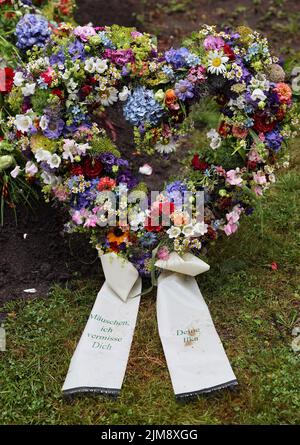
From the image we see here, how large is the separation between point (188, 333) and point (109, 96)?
4.17 ft

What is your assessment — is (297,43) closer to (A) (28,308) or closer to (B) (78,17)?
(B) (78,17)

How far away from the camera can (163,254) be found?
353cm

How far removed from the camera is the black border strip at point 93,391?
307 centimetres

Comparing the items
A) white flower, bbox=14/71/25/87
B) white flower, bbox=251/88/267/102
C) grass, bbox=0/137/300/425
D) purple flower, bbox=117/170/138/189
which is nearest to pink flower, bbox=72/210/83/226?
purple flower, bbox=117/170/138/189

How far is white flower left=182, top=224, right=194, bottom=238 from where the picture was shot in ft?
11.4

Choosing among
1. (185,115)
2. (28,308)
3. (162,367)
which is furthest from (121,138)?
(162,367)

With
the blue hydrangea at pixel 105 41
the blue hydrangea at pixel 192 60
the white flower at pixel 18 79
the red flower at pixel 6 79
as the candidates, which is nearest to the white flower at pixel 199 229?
the blue hydrangea at pixel 192 60

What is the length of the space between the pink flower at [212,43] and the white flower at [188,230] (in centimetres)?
90

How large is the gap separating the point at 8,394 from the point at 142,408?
609 millimetres

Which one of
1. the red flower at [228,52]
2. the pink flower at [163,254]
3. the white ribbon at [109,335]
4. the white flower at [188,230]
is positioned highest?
the red flower at [228,52]

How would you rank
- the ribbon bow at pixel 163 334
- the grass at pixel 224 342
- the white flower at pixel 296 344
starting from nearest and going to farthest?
the grass at pixel 224 342 < the ribbon bow at pixel 163 334 < the white flower at pixel 296 344

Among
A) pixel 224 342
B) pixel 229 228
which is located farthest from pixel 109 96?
pixel 224 342

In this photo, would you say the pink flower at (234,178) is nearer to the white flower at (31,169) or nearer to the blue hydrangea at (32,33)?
the white flower at (31,169)

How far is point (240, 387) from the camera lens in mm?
3084
